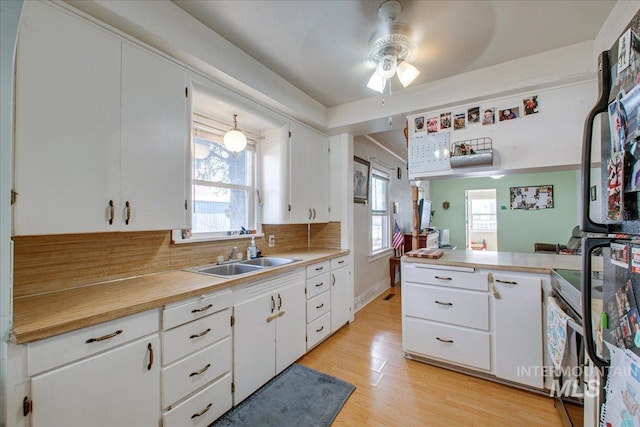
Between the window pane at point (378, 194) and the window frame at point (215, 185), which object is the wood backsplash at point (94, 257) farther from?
the window pane at point (378, 194)

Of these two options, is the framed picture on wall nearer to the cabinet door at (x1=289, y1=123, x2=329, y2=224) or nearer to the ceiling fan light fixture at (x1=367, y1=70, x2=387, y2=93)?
the cabinet door at (x1=289, y1=123, x2=329, y2=224)

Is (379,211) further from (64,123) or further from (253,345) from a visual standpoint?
(64,123)

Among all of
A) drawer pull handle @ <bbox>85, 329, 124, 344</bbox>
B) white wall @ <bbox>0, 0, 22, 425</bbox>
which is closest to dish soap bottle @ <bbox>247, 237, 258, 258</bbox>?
drawer pull handle @ <bbox>85, 329, 124, 344</bbox>

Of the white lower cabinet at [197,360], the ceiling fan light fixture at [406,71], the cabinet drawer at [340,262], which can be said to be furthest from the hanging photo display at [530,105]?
the white lower cabinet at [197,360]

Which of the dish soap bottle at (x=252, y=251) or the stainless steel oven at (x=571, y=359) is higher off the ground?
the dish soap bottle at (x=252, y=251)

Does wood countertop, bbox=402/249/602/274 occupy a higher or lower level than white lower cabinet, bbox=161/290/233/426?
higher

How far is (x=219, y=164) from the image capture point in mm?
2467

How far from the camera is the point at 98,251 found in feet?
5.32

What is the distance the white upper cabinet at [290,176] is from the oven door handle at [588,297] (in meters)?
2.23

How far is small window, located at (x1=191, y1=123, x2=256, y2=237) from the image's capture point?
7.48 feet

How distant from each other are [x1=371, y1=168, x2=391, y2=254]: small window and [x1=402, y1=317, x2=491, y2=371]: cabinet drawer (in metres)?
1.96

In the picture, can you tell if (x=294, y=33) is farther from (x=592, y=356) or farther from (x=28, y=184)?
(x=592, y=356)

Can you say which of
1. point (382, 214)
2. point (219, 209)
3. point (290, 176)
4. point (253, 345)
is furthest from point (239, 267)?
point (382, 214)

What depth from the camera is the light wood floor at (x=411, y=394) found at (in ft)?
5.62
